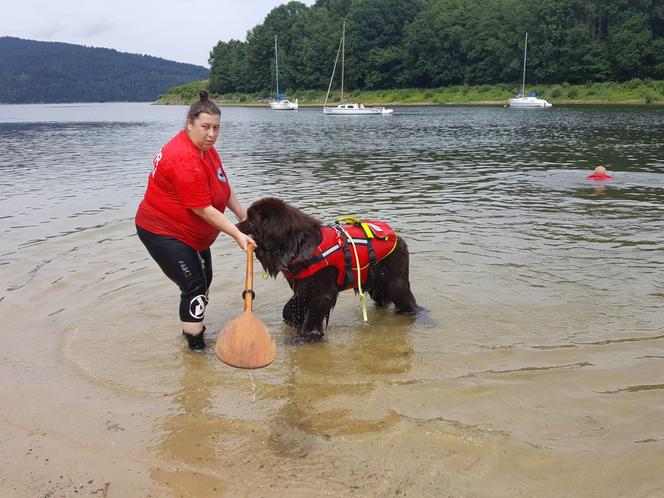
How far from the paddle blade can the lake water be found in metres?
0.44

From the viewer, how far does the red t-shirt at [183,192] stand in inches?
179

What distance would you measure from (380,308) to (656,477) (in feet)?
11.4

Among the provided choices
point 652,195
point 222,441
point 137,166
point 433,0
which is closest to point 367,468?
point 222,441

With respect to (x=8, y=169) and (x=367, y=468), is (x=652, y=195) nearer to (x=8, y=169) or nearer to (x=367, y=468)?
(x=367, y=468)

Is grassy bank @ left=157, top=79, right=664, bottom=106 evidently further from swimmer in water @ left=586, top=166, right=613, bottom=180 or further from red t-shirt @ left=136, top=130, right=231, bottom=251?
red t-shirt @ left=136, top=130, right=231, bottom=251

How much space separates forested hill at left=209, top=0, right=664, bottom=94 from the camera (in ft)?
269

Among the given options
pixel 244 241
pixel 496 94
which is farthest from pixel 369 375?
pixel 496 94

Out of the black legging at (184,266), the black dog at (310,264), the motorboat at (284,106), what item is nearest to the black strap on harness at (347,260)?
the black dog at (310,264)

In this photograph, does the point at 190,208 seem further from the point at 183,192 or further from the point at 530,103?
the point at 530,103

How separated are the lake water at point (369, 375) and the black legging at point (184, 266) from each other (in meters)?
0.53

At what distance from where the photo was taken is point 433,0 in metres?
129

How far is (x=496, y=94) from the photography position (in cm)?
8656

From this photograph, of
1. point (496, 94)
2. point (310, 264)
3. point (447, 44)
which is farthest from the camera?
point (447, 44)

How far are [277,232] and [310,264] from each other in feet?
1.51
